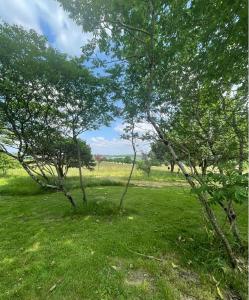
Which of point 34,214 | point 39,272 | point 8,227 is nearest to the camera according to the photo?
point 39,272

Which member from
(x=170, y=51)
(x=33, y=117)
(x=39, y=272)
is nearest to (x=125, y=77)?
(x=170, y=51)

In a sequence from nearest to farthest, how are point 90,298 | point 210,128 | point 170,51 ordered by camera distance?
point 90,298, point 170,51, point 210,128

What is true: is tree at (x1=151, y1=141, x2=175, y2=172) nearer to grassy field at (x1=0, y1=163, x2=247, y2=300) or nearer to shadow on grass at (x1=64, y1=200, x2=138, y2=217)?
grassy field at (x1=0, y1=163, x2=247, y2=300)

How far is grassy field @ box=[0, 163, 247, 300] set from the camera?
16.5 feet

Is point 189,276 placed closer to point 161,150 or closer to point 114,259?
point 114,259

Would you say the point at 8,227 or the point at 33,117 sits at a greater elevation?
the point at 33,117

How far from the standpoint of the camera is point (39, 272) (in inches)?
225

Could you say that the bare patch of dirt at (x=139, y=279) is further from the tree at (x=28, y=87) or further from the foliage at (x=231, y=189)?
the tree at (x=28, y=87)

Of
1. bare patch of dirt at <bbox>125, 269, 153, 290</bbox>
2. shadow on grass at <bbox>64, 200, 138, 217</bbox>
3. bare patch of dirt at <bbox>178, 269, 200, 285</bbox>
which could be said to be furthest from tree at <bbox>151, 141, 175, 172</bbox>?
bare patch of dirt at <bbox>125, 269, 153, 290</bbox>

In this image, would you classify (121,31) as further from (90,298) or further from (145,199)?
(145,199)

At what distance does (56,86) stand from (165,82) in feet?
17.0

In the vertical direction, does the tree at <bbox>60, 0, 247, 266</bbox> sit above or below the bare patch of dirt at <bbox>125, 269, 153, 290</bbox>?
above

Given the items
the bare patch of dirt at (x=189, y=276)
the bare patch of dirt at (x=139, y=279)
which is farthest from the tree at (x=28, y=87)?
the bare patch of dirt at (x=189, y=276)

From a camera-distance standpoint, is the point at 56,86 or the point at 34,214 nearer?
the point at 56,86
